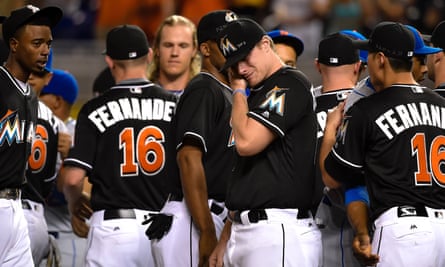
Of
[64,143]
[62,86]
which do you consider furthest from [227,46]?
[62,86]

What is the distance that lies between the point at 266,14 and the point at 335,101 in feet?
23.2

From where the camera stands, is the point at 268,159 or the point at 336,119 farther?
the point at 336,119

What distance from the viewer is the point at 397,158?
5078mm

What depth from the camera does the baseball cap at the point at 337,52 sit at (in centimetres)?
615

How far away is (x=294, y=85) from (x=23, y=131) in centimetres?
168

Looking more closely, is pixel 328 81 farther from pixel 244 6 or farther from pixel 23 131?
pixel 244 6

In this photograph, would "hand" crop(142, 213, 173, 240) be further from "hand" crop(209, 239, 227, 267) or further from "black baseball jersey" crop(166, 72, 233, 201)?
"hand" crop(209, 239, 227, 267)

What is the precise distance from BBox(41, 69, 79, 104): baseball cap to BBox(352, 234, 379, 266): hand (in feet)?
11.7

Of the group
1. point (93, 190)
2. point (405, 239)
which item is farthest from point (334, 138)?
point (93, 190)

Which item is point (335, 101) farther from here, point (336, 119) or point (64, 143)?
point (64, 143)

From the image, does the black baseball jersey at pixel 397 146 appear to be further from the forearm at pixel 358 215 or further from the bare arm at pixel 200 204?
the bare arm at pixel 200 204

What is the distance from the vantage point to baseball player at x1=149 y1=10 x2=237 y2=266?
547 cm

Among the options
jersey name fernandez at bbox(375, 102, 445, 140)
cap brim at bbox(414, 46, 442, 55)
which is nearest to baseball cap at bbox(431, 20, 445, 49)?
cap brim at bbox(414, 46, 442, 55)

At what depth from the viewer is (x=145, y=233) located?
5891 mm
